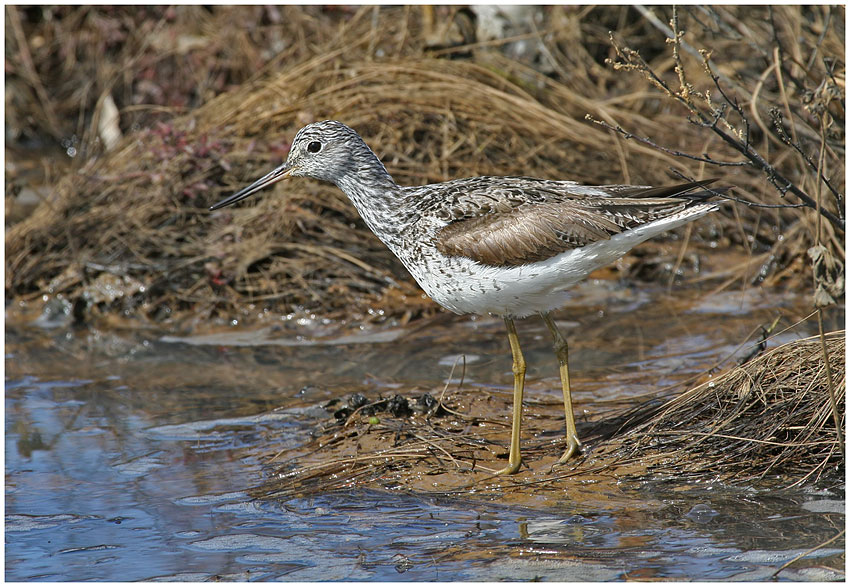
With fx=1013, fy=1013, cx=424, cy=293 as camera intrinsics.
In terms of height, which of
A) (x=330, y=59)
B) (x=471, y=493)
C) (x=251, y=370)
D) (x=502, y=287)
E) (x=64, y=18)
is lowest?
(x=471, y=493)

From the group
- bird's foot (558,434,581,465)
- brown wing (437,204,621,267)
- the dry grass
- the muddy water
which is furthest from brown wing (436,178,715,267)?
the dry grass

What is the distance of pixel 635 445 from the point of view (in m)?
4.62

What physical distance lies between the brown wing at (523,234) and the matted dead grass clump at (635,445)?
0.94 m

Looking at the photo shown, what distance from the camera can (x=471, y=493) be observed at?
4.46m

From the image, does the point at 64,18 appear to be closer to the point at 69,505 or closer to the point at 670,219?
the point at 69,505

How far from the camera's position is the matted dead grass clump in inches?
171

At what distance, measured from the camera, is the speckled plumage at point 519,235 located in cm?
450

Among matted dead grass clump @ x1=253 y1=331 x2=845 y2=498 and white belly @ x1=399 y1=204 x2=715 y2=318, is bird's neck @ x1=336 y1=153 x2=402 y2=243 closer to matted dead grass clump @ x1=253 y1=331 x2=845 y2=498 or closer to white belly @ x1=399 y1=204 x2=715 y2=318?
white belly @ x1=399 y1=204 x2=715 y2=318

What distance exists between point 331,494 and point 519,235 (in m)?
1.43

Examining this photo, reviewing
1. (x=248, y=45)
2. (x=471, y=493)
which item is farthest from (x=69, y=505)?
(x=248, y=45)

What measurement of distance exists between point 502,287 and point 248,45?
6618mm

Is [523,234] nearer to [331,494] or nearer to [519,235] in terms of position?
[519,235]

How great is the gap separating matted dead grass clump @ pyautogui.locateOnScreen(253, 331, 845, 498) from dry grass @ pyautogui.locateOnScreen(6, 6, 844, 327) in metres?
2.11

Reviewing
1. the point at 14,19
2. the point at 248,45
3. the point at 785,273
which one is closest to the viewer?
the point at 785,273
